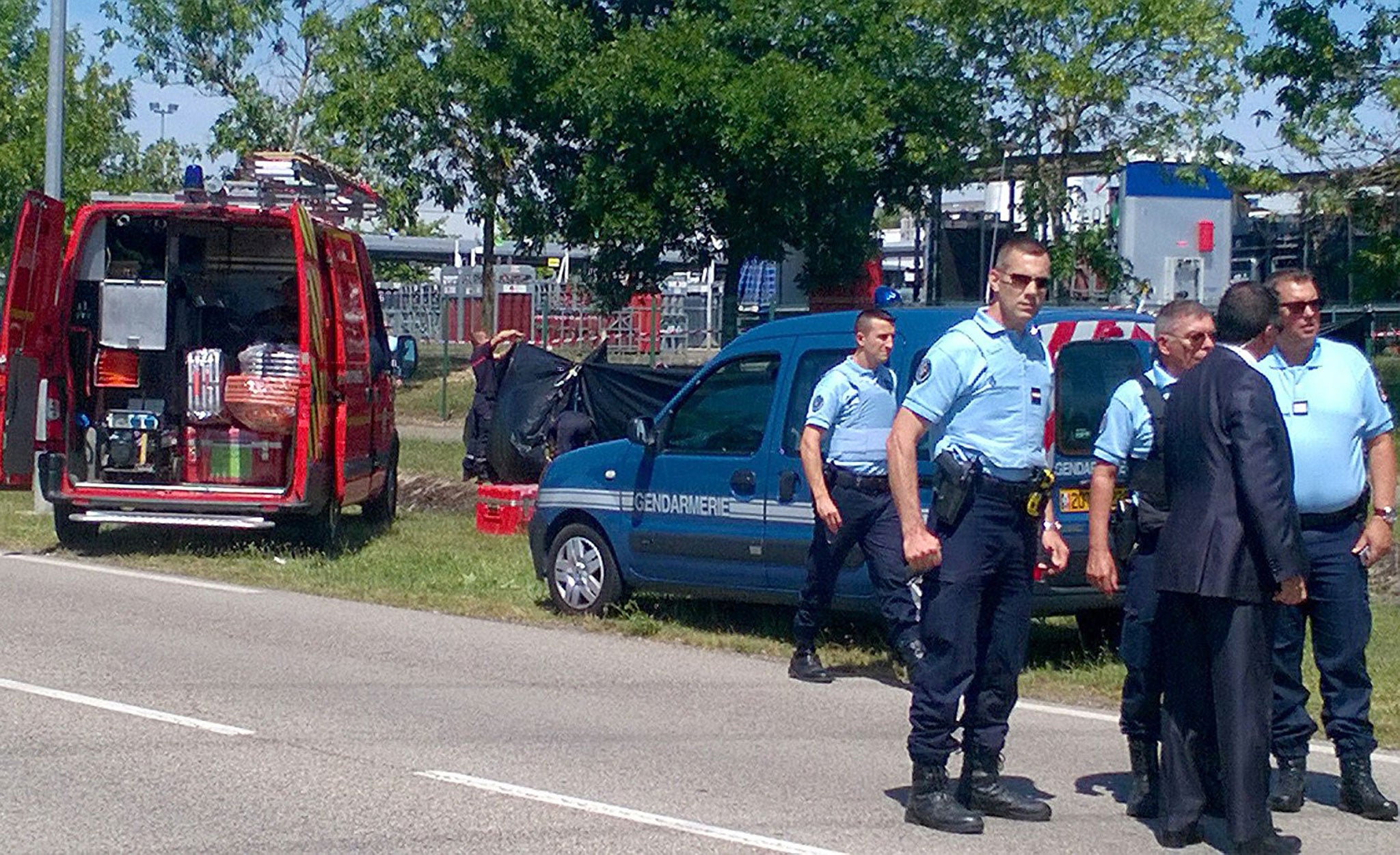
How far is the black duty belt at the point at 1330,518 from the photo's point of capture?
279 inches

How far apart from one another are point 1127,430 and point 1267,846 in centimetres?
162

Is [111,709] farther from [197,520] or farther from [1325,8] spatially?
[1325,8]

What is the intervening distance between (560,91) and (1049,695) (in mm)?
15108

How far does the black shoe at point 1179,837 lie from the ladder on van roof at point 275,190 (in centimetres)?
910

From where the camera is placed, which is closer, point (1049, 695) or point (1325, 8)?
point (1049, 695)

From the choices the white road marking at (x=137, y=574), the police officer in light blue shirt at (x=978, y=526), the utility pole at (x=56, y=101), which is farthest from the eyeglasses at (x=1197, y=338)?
the utility pole at (x=56, y=101)

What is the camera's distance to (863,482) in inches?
368

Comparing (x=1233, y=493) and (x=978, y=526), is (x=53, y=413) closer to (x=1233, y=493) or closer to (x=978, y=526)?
(x=978, y=526)

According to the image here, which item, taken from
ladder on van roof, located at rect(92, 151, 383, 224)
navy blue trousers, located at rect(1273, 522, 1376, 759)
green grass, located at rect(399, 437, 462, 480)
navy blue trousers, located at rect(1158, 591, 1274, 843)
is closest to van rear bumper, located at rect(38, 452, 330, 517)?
ladder on van roof, located at rect(92, 151, 383, 224)

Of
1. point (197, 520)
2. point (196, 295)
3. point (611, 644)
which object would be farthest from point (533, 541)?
point (196, 295)

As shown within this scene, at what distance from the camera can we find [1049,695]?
31.4 ft

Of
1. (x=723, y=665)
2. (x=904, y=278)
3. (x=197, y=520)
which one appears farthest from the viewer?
(x=904, y=278)

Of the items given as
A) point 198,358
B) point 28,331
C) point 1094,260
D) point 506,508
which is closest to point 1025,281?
point 28,331

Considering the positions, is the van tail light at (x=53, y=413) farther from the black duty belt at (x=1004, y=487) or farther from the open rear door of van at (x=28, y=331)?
the black duty belt at (x=1004, y=487)
